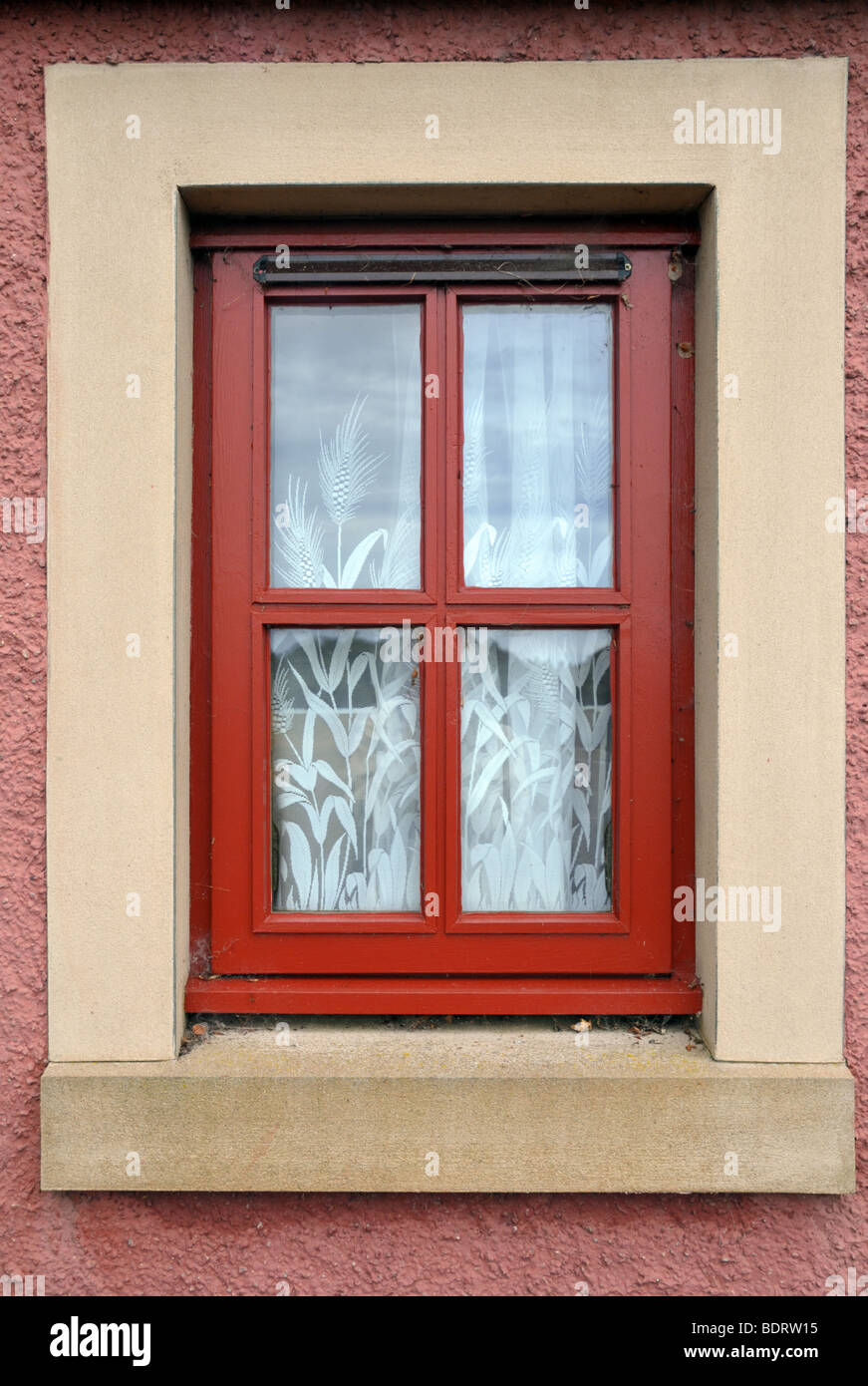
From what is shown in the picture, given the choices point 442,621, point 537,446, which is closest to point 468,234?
point 537,446

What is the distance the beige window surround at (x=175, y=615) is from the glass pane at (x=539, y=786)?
1.05ft

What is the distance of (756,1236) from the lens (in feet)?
7.31

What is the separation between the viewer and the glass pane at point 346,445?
7.94ft

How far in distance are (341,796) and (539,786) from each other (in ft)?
1.73

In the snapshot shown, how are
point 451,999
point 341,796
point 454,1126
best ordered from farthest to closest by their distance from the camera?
point 341,796 < point 451,999 < point 454,1126

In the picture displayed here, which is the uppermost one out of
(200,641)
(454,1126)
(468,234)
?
(468,234)

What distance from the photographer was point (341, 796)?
2441 millimetres

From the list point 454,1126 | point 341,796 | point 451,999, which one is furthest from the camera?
point 341,796

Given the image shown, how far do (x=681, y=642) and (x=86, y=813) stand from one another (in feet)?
5.10

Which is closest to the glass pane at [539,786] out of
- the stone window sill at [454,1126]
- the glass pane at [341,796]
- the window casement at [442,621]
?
the window casement at [442,621]

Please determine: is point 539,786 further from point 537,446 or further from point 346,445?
point 346,445

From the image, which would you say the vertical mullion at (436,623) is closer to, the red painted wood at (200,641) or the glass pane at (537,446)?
the glass pane at (537,446)

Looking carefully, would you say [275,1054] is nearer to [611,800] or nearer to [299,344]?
[611,800]

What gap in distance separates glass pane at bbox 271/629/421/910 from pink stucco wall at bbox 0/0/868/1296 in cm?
60
